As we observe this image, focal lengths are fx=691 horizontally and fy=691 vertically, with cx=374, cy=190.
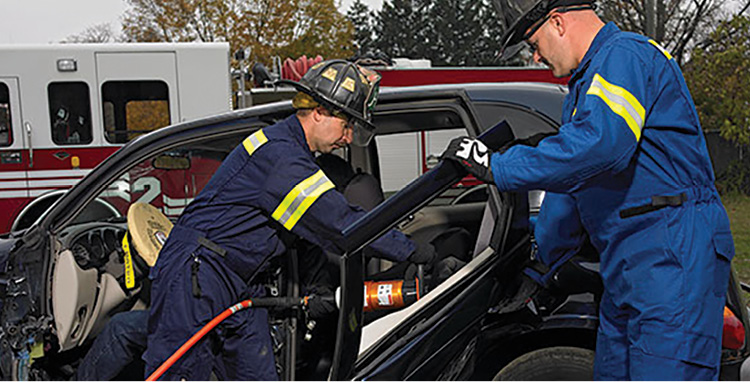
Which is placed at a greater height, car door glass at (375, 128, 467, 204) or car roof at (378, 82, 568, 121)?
car roof at (378, 82, 568, 121)

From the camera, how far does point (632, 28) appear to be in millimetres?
18188

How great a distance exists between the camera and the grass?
6.30m

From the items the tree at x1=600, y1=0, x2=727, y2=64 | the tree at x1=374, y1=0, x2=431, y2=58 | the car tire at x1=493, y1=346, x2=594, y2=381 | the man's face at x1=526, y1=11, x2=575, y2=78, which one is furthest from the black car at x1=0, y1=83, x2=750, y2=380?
the tree at x1=374, y1=0, x2=431, y2=58

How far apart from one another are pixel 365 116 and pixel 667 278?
3.53ft

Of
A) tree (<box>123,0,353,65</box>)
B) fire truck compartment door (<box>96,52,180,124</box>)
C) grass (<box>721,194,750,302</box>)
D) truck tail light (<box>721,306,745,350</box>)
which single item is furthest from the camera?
tree (<box>123,0,353,65</box>)

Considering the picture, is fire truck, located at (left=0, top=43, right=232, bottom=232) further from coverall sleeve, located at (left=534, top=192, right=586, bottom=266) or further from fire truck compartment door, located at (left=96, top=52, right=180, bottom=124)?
coverall sleeve, located at (left=534, top=192, right=586, bottom=266)

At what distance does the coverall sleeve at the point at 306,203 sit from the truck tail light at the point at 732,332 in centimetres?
107

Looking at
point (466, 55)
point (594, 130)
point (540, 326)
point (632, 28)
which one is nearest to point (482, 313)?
point (540, 326)

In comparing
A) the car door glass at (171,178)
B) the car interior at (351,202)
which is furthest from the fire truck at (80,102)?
the car door glass at (171,178)

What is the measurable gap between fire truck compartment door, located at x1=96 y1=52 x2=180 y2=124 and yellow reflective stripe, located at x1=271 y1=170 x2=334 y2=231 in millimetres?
5806

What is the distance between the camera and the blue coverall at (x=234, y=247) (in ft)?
7.37

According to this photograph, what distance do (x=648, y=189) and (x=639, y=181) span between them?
3 centimetres

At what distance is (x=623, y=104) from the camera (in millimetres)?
1779

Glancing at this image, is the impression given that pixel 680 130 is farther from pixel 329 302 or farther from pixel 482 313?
pixel 329 302
